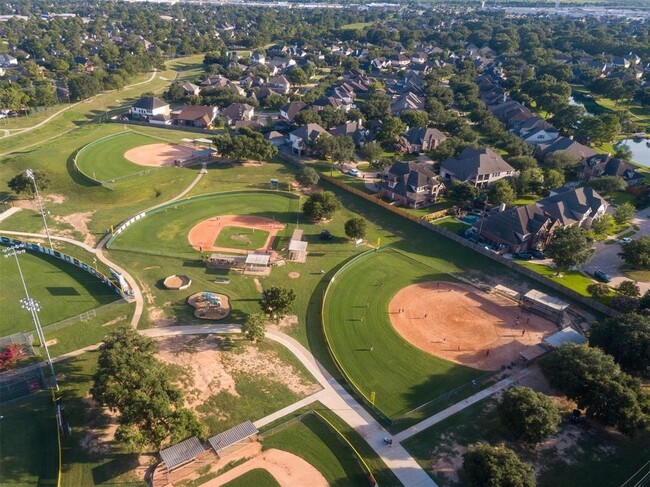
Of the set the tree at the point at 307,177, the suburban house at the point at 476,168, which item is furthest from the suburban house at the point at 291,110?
the suburban house at the point at 476,168

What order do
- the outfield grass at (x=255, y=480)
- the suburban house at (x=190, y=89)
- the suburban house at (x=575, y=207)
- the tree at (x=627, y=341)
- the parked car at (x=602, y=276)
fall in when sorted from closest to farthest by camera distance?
1. the outfield grass at (x=255, y=480)
2. the tree at (x=627, y=341)
3. the parked car at (x=602, y=276)
4. the suburban house at (x=575, y=207)
5. the suburban house at (x=190, y=89)

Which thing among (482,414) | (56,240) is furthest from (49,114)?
(482,414)

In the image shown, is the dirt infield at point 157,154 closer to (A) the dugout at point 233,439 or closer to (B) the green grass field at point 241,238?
(B) the green grass field at point 241,238

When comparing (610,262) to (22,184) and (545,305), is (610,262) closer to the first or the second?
(545,305)

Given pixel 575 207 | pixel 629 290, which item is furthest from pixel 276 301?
pixel 575 207

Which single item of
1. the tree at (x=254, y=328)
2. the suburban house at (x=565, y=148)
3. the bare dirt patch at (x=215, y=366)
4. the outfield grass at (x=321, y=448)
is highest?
the suburban house at (x=565, y=148)

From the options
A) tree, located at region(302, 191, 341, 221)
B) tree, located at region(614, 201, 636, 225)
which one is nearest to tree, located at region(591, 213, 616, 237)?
tree, located at region(614, 201, 636, 225)

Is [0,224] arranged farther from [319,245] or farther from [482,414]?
[482,414]

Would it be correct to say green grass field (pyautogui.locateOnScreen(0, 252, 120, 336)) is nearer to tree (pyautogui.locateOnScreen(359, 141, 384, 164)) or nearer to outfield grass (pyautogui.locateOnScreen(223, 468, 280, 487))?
outfield grass (pyautogui.locateOnScreen(223, 468, 280, 487))
